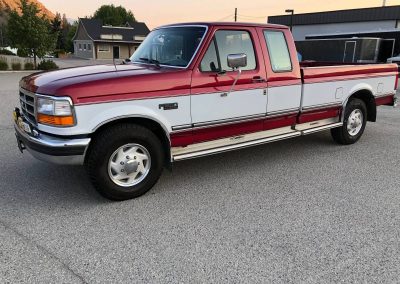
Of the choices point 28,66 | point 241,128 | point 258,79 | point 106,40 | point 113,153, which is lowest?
point 28,66

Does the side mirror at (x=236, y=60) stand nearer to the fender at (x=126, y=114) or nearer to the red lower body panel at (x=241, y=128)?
the fender at (x=126, y=114)

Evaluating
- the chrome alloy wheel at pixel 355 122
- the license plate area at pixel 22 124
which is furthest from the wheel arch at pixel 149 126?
the chrome alloy wheel at pixel 355 122

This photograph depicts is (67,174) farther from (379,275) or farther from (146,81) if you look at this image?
(379,275)

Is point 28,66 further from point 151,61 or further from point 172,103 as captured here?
point 172,103

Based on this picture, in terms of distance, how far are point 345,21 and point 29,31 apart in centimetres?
3693

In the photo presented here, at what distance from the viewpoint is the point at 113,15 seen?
8325 centimetres

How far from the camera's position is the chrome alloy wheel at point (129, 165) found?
4.16 m

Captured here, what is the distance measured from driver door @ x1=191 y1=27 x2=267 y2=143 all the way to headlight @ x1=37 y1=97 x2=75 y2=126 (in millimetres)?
1438

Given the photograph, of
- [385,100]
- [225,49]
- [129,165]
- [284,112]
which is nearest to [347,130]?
[385,100]

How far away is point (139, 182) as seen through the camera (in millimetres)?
4344

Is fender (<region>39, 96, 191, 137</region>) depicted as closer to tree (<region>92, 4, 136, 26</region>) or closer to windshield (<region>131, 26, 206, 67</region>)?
windshield (<region>131, 26, 206, 67</region>)

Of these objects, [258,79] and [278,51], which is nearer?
[258,79]

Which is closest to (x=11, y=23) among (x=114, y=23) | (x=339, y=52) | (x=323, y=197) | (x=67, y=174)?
(x=339, y=52)

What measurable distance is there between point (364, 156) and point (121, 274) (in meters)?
4.64
